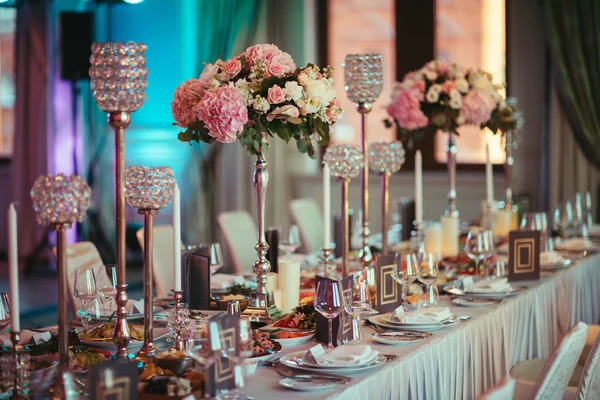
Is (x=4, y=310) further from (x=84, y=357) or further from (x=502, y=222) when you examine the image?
(x=502, y=222)

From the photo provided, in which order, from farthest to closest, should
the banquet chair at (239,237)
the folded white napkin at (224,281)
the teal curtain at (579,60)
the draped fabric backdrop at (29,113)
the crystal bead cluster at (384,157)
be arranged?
the draped fabric backdrop at (29,113) < the teal curtain at (579,60) < the banquet chair at (239,237) < the crystal bead cluster at (384,157) < the folded white napkin at (224,281)

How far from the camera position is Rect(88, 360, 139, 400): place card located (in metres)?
1.59

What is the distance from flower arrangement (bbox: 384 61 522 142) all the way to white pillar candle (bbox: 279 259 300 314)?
165cm

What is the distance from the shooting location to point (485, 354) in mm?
2898

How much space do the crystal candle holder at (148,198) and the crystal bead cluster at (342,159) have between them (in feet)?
3.67

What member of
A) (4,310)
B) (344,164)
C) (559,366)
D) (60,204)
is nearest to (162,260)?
(344,164)

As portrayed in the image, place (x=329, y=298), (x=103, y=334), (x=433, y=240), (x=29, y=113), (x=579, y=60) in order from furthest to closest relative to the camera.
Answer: (x=29, y=113) < (x=579, y=60) < (x=433, y=240) < (x=103, y=334) < (x=329, y=298)

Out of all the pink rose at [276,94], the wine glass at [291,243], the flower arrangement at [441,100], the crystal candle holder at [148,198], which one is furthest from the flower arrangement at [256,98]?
the flower arrangement at [441,100]

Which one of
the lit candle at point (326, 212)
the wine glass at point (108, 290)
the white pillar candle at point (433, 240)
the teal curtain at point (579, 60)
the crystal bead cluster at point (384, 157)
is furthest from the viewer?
the teal curtain at point (579, 60)

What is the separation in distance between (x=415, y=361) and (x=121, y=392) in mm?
967

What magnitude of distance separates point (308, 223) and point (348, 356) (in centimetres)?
350

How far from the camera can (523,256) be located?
11.7 feet

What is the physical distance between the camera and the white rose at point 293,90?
258cm

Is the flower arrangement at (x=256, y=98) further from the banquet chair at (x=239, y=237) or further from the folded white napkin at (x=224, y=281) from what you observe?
the banquet chair at (x=239, y=237)
